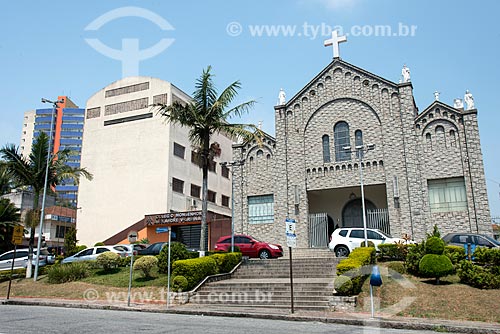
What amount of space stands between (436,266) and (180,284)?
353 inches

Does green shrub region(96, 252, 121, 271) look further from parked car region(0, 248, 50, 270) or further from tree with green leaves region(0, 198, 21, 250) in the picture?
tree with green leaves region(0, 198, 21, 250)

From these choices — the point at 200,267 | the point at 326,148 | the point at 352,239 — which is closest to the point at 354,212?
the point at 326,148

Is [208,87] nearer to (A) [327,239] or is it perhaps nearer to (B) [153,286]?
(B) [153,286]

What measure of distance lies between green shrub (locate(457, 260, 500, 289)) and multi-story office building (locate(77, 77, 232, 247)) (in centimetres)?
2159

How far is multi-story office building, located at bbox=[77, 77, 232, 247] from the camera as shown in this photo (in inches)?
1389

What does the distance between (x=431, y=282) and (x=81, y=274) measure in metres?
15.9

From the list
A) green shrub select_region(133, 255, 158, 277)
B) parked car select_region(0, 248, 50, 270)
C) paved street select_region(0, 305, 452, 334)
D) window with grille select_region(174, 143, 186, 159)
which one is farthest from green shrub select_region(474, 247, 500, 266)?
window with grille select_region(174, 143, 186, 159)

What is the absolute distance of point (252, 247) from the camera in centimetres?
2216

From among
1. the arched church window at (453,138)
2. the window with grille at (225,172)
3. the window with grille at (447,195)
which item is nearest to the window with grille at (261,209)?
the window with grille at (447,195)

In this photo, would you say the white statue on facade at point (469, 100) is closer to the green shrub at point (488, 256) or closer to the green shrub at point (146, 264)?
the green shrub at point (488, 256)

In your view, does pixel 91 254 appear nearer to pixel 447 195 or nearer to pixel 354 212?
pixel 354 212

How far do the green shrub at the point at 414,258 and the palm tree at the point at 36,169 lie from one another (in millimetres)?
18369

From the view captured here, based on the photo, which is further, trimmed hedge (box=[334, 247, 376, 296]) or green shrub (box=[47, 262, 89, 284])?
green shrub (box=[47, 262, 89, 284])

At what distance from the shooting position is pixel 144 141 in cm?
3678
